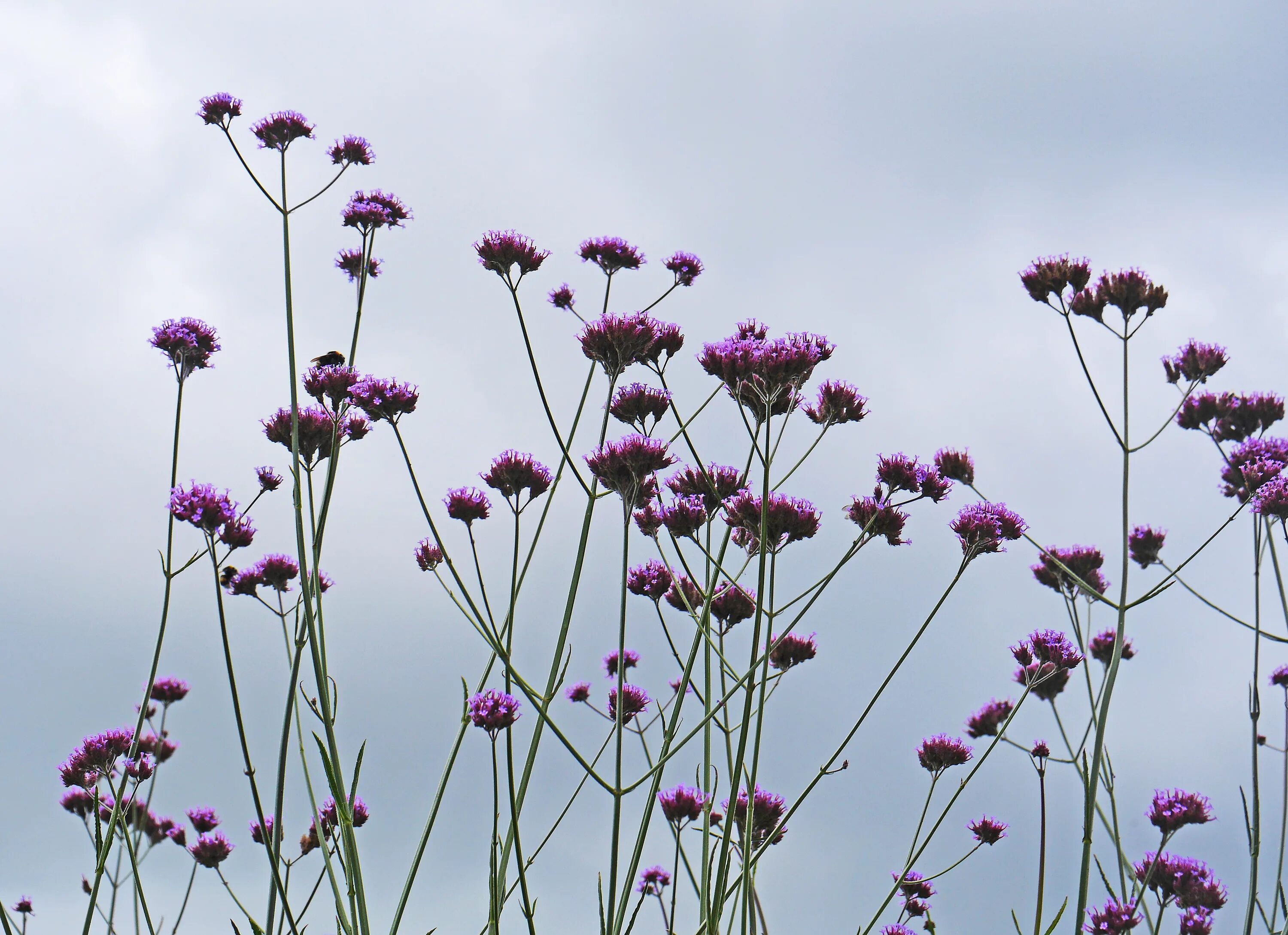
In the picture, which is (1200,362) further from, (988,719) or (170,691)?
(170,691)

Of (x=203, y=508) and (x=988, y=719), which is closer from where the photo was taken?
(x=203, y=508)

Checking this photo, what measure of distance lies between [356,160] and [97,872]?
3.73 m

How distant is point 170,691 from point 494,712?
3.50 metres

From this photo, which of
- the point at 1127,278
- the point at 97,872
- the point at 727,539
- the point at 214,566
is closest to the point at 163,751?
the point at 97,872

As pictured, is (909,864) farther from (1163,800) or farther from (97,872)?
(97,872)

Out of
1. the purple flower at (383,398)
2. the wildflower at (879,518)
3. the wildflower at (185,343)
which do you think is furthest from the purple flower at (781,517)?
the wildflower at (185,343)

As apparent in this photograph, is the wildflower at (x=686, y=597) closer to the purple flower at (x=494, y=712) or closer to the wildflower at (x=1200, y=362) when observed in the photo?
the purple flower at (x=494, y=712)

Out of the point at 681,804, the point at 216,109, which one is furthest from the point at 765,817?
the point at 216,109

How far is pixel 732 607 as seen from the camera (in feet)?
12.6

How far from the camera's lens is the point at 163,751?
5.86m

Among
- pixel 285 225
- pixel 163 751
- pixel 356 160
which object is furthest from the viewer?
pixel 163 751

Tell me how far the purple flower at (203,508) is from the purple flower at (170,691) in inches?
98.8

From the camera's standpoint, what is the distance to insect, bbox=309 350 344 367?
3873mm

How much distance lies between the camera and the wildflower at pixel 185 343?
4289mm
